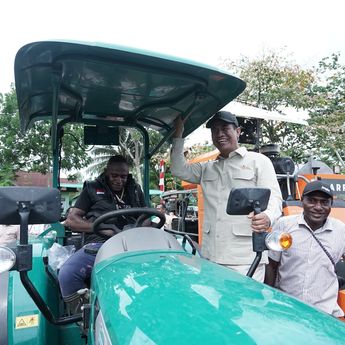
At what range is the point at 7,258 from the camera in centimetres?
185

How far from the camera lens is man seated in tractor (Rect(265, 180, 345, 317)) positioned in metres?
2.79

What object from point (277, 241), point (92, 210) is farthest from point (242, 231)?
point (92, 210)

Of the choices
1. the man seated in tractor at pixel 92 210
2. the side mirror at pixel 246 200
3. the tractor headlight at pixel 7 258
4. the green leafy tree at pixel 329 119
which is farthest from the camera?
the green leafy tree at pixel 329 119

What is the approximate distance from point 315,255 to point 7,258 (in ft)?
6.83

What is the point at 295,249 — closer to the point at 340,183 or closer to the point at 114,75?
the point at 114,75

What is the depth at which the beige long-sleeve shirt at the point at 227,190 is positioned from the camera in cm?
306

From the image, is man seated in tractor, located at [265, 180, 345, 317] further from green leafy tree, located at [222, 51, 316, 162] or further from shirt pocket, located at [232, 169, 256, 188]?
green leafy tree, located at [222, 51, 316, 162]

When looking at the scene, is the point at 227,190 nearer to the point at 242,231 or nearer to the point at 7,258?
the point at 242,231

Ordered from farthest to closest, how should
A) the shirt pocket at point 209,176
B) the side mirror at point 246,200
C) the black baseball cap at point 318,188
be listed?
the shirt pocket at point 209,176 < the black baseball cap at point 318,188 < the side mirror at point 246,200

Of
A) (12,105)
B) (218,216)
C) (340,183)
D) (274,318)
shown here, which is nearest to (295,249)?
(218,216)

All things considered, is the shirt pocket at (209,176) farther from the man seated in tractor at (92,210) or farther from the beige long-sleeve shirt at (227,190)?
the man seated in tractor at (92,210)

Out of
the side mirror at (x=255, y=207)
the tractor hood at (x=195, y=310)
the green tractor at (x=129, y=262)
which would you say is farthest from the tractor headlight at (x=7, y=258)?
the side mirror at (x=255, y=207)

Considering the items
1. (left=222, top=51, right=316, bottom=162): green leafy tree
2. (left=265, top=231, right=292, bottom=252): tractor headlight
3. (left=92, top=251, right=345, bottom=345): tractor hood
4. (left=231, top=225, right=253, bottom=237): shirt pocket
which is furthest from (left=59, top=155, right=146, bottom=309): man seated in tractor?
(left=222, top=51, right=316, bottom=162): green leafy tree

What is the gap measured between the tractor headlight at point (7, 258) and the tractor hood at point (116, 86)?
1.16 m
